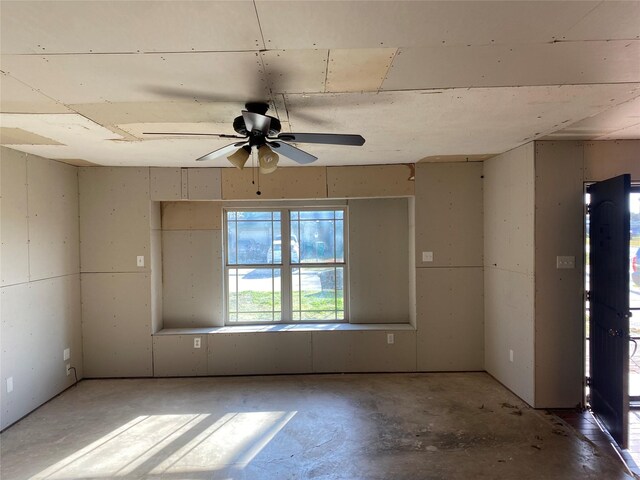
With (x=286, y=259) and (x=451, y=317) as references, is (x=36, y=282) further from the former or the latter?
(x=451, y=317)

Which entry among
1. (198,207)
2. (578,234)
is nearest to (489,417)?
(578,234)

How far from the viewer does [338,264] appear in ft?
14.7

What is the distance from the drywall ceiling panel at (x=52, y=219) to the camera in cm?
325

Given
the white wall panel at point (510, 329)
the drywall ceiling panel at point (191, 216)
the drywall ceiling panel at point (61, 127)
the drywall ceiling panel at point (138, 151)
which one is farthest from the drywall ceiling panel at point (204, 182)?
the white wall panel at point (510, 329)

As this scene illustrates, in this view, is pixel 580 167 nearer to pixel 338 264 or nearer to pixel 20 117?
pixel 338 264

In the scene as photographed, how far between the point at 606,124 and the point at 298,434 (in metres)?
3.50

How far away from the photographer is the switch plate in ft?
10.1

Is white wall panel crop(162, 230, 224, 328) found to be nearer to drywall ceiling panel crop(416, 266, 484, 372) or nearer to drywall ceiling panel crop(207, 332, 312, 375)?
drywall ceiling panel crop(207, 332, 312, 375)

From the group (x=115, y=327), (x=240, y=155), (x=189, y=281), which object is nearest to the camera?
(x=240, y=155)

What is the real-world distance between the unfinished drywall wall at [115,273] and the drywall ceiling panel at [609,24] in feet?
13.4

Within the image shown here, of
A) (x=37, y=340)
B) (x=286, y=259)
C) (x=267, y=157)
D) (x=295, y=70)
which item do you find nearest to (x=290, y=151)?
(x=267, y=157)

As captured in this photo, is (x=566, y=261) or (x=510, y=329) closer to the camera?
(x=566, y=261)

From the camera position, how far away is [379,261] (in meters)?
4.33

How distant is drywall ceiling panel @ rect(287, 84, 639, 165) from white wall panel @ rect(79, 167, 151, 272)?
88.3 inches
